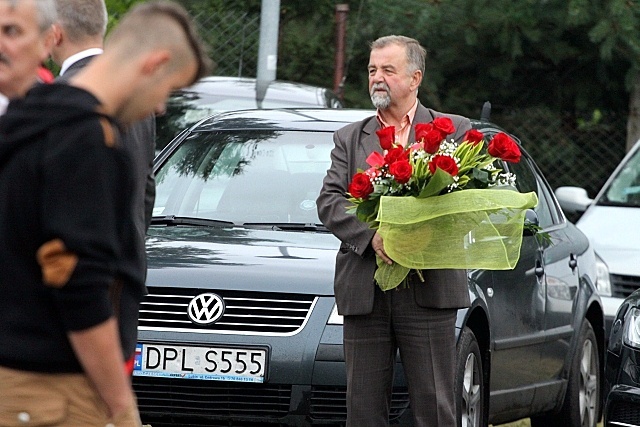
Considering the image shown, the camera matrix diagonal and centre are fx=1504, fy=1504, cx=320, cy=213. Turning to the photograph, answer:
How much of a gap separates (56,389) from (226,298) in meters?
3.22

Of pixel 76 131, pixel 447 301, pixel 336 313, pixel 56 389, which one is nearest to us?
pixel 76 131

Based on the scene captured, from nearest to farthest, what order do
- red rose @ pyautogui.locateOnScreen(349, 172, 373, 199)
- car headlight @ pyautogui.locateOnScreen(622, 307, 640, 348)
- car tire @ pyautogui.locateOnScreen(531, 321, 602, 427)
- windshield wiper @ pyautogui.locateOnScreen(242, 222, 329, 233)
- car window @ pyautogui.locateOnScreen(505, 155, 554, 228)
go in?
red rose @ pyautogui.locateOnScreen(349, 172, 373, 199), car headlight @ pyautogui.locateOnScreen(622, 307, 640, 348), windshield wiper @ pyautogui.locateOnScreen(242, 222, 329, 233), car window @ pyautogui.locateOnScreen(505, 155, 554, 228), car tire @ pyautogui.locateOnScreen(531, 321, 602, 427)

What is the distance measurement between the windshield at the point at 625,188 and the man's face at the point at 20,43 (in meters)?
8.13

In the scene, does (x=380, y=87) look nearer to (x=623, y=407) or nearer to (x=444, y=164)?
(x=444, y=164)

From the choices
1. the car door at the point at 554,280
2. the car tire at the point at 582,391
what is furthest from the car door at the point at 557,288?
the car tire at the point at 582,391

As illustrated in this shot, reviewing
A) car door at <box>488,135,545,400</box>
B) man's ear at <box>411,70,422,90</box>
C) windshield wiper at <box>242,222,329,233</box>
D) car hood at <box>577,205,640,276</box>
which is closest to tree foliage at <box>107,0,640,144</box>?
car hood at <box>577,205,640,276</box>

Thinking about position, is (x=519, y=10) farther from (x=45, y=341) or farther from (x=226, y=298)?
(x=45, y=341)

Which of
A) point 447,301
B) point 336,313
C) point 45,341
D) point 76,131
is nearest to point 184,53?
point 76,131

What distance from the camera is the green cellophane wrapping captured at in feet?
18.2

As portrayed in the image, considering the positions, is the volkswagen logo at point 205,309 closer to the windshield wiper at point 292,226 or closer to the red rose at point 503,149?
the windshield wiper at point 292,226

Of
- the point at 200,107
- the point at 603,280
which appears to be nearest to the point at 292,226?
the point at 603,280

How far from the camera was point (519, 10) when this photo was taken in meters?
14.1

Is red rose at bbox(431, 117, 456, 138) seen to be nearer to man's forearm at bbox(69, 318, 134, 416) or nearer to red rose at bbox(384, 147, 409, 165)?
red rose at bbox(384, 147, 409, 165)

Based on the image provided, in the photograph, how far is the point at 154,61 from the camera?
297 cm
